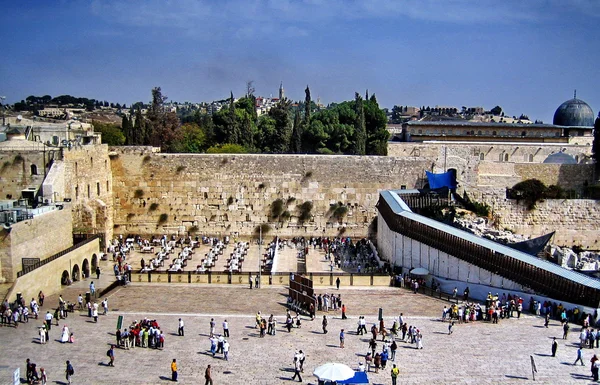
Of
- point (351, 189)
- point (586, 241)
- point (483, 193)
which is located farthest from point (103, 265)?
point (586, 241)

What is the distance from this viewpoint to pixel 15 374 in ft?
50.2

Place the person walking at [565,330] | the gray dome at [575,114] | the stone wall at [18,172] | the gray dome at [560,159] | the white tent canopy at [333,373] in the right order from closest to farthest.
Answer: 1. the white tent canopy at [333,373]
2. the person walking at [565,330]
3. the stone wall at [18,172]
4. the gray dome at [560,159]
5. the gray dome at [575,114]

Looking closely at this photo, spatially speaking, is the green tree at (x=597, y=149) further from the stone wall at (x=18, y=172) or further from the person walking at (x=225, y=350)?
the stone wall at (x=18, y=172)

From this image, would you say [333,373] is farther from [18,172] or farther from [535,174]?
[535,174]

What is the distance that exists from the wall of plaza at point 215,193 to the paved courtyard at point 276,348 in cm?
1294

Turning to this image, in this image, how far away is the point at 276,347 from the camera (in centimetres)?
1870

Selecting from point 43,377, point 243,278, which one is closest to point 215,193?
point 243,278

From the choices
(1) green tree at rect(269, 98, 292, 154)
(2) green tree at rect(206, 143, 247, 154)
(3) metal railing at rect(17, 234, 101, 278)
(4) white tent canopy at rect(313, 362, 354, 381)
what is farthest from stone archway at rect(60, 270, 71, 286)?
(1) green tree at rect(269, 98, 292, 154)

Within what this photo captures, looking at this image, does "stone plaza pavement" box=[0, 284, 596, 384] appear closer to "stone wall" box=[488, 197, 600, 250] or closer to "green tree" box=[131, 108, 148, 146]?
"stone wall" box=[488, 197, 600, 250]

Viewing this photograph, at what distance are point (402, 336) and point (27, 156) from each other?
849 inches

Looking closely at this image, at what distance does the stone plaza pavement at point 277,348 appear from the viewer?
1644 centimetres

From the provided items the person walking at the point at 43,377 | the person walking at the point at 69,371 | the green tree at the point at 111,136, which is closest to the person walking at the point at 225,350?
the person walking at the point at 69,371

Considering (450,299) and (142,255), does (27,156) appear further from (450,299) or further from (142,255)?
(450,299)

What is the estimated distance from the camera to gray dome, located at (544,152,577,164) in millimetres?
42312
